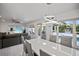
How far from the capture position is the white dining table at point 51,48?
6.02 feet

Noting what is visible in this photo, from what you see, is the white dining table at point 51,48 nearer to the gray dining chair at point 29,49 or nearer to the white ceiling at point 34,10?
the gray dining chair at point 29,49

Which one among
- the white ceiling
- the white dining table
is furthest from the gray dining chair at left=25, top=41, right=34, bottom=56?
the white ceiling

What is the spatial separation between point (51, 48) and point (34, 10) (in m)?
0.79

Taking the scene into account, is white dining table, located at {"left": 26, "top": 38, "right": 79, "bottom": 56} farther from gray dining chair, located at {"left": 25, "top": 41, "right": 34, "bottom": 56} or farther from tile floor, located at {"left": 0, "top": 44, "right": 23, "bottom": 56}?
tile floor, located at {"left": 0, "top": 44, "right": 23, "bottom": 56}

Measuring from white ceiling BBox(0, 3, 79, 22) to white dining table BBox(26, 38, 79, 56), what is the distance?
47cm

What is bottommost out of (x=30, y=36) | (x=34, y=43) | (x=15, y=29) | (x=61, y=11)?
(x=34, y=43)

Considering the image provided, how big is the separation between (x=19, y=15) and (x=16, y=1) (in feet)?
0.79

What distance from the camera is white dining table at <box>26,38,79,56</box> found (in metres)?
1.84

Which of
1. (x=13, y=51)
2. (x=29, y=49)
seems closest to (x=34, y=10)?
(x=29, y=49)

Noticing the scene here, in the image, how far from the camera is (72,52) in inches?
74.5

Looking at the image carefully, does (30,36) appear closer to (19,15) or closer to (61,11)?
(19,15)

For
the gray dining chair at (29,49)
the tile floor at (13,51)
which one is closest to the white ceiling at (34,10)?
the gray dining chair at (29,49)

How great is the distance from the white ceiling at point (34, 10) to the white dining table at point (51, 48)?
47 cm

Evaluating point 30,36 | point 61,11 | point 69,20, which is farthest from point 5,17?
point 69,20
